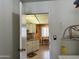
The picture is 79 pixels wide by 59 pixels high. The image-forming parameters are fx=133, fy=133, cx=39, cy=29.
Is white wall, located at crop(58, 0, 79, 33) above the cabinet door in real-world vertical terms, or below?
above

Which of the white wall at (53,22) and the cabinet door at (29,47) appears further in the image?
the cabinet door at (29,47)

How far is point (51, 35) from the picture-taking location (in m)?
3.23

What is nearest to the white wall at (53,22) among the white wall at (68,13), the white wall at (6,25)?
the white wall at (68,13)

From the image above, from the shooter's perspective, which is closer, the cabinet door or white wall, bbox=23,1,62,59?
white wall, bbox=23,1,62,59

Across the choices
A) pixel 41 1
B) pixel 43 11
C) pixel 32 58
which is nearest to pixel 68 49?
pixel 43 11

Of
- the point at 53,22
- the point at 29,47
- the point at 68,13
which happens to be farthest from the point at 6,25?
the point at 29,47

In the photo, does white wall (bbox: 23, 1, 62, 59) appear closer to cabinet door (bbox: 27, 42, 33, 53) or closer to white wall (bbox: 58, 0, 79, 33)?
white wall (bbox: 58, 0, 79, 33)

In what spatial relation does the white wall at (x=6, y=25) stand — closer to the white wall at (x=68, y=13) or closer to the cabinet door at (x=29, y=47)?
the white wall at (x=68, y=13)

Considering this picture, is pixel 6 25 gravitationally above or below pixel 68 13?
below

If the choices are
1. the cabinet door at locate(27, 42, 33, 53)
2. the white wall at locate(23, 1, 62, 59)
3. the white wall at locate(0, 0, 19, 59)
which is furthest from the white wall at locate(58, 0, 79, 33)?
the cabinet door at locate(27, 42, 33, 53)

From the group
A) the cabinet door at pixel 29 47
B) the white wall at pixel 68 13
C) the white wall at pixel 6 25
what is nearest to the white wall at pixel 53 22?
the white wall at pixel 68 13

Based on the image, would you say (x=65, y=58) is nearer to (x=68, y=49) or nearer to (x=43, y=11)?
(x=68, y=49)

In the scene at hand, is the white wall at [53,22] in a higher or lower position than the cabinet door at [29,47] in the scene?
higher

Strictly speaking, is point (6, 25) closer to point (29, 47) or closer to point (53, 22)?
point (53, 22)
